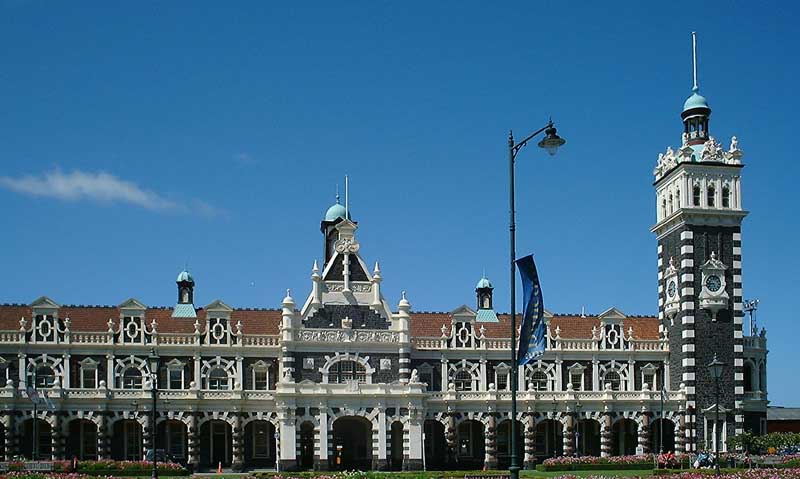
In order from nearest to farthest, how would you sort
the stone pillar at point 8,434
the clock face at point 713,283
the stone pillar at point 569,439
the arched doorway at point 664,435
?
the stone pillar at point 8,434 → the stone pillar at point 569,439 → the clock face at point 713,283 → the arched doorway at point 664,435

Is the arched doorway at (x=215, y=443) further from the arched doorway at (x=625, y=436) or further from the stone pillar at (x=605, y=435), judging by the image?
the arched doorway at (x=625, y=436)

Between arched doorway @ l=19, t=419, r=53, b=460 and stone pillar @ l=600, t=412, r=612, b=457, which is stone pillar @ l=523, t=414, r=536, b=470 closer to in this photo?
stone pillar @ l=600, t=412, r=612, b=457

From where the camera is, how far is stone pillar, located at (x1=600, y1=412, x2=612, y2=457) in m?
78.3

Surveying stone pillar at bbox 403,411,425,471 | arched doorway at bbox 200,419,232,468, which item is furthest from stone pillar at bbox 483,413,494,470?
arched doorway at bbox 200,419,232,468

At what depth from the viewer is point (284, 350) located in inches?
2911

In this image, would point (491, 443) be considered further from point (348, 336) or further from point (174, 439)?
point (174, 439)

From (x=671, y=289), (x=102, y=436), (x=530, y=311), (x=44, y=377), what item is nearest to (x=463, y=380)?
(x=671, y=289)

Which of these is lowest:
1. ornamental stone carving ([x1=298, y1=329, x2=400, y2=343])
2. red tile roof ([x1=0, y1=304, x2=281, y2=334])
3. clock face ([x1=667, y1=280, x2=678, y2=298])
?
ornamental stone carving ([x1=298, y1=329, x2=400, y2=343])

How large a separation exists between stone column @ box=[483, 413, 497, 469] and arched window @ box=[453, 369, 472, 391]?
134 inches

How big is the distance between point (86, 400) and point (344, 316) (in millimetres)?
17523

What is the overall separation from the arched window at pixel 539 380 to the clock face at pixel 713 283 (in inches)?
520

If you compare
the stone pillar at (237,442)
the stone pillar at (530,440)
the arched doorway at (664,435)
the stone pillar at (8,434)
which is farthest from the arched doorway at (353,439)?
the stone pillar at (8,434)

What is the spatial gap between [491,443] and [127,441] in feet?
80.3

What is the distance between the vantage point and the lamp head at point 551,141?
33562 mm
